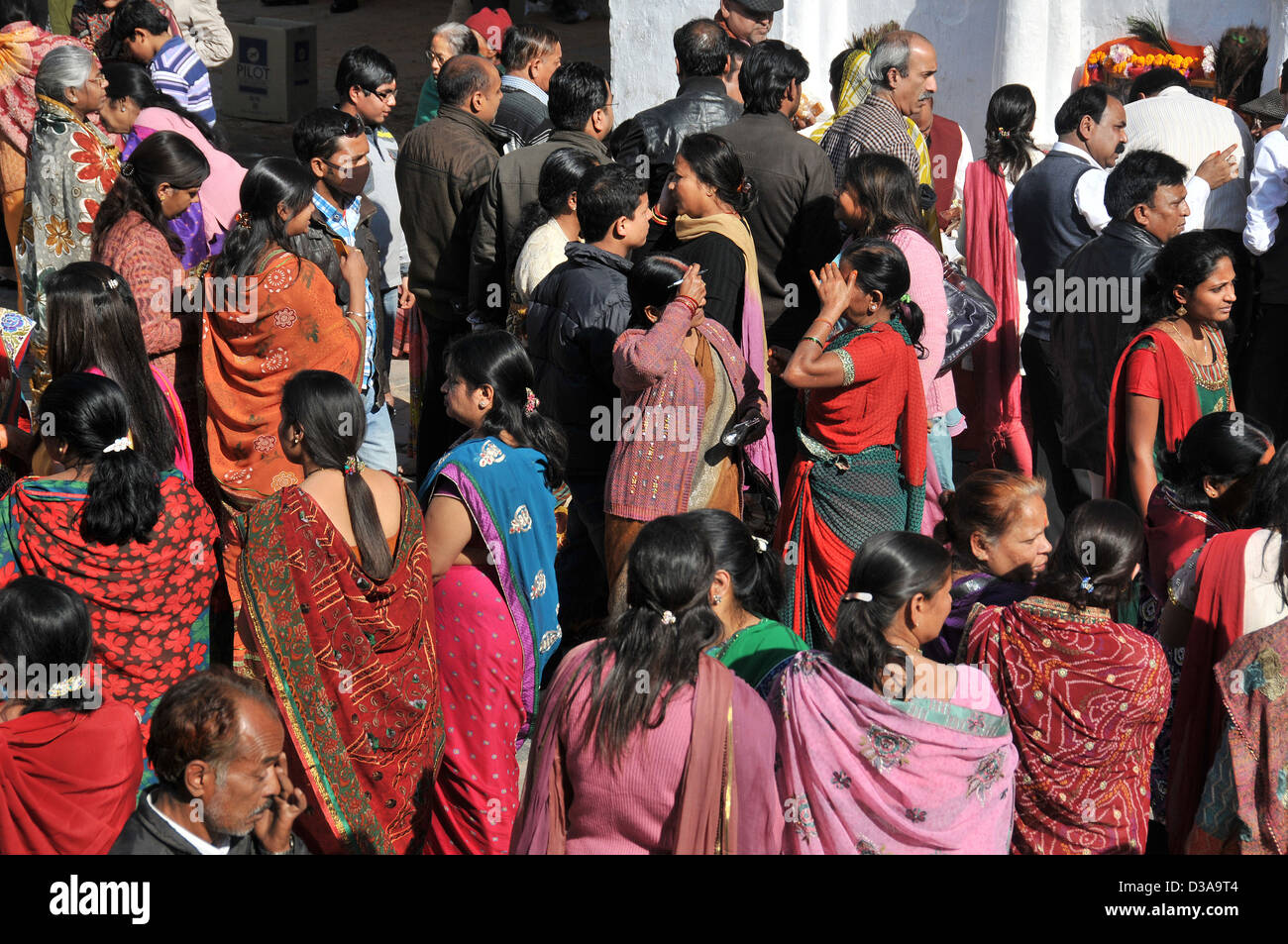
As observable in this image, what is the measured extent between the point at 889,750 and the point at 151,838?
1.44 meters

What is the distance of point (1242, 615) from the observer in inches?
129

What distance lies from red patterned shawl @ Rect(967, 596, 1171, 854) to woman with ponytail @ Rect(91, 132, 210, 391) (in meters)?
2.78

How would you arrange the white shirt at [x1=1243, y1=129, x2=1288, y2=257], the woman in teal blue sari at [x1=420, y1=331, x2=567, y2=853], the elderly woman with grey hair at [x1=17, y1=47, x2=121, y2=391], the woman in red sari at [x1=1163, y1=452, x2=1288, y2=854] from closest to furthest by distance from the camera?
the woman in red sari at [x1=1163, y1=452, x2=1288, y2=854] < the woman in teal blue sari at [x1=420, y1=331, x2=567, y2=853] < the elderly woman with grey hair at [x1=17, y1=47, x2=121, y2=391] < the white shirt at [x1=1243, y1=129, x2=1288, y2=257]

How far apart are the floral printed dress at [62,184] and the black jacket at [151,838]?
9.72ft

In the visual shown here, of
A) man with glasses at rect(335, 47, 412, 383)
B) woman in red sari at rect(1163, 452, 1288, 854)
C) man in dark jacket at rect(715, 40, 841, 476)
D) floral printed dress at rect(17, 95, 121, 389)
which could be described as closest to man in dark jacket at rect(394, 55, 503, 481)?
man with glasses at rect(335, 47, 412, 383)

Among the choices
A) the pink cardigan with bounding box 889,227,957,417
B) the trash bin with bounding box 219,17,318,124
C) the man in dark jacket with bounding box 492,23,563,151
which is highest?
the trash bin with bounding box 219,17,318,124

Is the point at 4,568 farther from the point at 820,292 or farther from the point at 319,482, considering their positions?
the point at 820,292

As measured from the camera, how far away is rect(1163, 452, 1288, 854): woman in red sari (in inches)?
128

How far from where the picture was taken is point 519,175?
19.0 feet

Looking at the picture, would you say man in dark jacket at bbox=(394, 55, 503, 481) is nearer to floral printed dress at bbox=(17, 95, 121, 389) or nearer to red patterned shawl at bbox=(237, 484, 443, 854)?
floral printed dress at bbox=(17, 95, 121, 389)

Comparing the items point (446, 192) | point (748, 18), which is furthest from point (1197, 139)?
point (446, 192)

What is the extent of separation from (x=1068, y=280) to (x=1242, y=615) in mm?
2354

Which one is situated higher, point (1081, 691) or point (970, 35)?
point (970, 35)

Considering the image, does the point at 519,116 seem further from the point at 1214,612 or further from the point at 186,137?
the point at 1214,612
